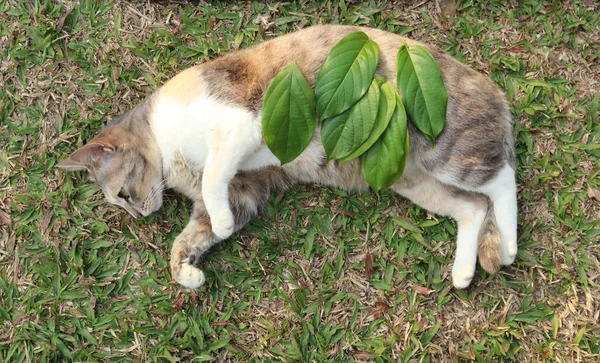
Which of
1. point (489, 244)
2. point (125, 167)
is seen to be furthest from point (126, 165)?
point (489, 244)

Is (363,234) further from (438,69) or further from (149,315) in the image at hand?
(149,315)

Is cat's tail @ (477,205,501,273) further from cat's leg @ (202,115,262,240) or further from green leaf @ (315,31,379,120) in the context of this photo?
cat's leg @ (202,115,262,240)

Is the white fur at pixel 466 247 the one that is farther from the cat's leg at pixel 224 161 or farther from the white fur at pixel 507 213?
the cat's leg at pixel 224 161

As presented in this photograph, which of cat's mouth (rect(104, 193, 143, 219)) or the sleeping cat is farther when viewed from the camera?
cat's mouth (rect(104, 193, 143, 219))

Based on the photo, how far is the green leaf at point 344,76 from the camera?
2.94 meters

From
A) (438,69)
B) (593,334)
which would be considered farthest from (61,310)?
(593,334)

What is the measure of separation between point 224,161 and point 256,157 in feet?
0.78

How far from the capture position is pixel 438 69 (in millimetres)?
2986

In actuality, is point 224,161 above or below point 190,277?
above

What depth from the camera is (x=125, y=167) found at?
130 inches

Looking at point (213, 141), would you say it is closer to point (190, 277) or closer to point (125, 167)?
point (125, 167)

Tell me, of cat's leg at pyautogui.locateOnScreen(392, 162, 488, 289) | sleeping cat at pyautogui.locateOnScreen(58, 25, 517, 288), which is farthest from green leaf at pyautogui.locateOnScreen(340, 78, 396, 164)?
cat's leg at pyautogui.locateOnScreen(392, 162, 488, 289)

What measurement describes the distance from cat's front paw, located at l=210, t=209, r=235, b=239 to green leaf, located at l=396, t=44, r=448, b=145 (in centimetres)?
122

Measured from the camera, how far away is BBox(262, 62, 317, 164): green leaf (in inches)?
117
